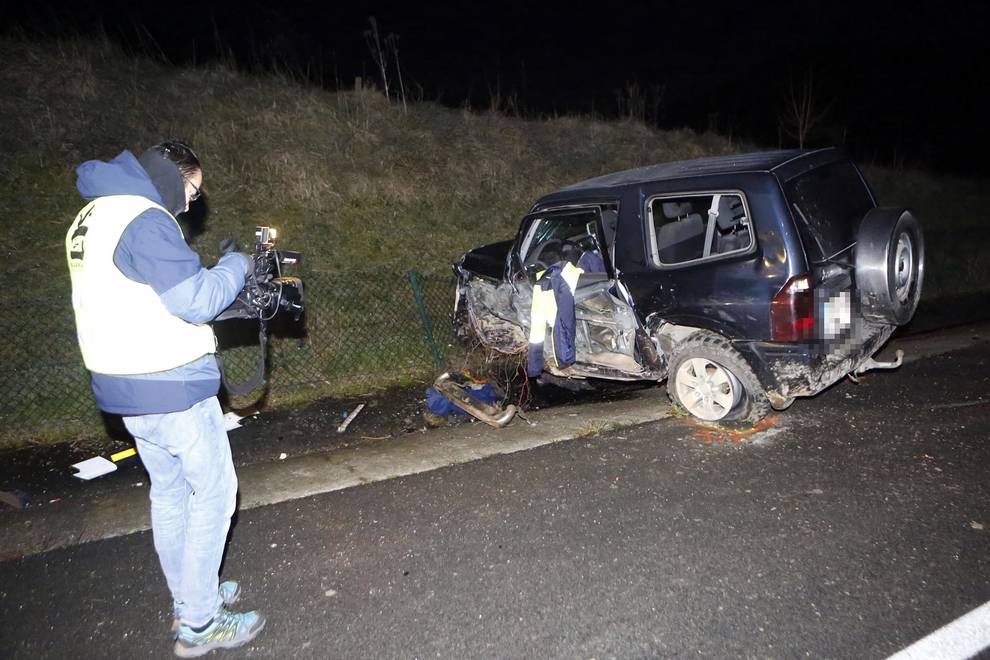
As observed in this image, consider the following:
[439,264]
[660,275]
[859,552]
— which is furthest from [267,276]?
[439,264]

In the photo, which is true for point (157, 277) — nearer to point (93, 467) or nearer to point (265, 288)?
point (265, 288)

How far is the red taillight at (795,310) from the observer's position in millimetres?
4133

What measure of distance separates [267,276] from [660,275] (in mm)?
2894

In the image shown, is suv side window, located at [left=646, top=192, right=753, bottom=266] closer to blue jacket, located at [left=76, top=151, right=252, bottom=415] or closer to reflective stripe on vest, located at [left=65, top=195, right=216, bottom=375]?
blue jacket, located at [left=76, top=151, right=252, bottom=415]

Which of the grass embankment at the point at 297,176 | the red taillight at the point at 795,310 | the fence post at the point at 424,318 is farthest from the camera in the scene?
the fence post at the point at 424,318

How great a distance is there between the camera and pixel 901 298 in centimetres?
454

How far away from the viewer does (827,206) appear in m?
4.45

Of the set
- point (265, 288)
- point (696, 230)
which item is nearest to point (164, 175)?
point (265, 288)

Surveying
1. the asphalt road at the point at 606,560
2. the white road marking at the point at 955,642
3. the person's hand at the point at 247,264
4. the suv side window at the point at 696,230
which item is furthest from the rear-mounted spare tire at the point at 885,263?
the person's hand at the point at 247,264

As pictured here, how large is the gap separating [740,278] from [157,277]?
3507 mm

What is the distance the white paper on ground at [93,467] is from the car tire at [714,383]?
14.1 feet

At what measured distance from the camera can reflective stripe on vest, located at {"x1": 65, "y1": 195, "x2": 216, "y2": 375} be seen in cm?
238

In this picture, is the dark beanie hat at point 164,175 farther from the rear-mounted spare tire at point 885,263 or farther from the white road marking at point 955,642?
the rear-mounted spare tire at point 885,263

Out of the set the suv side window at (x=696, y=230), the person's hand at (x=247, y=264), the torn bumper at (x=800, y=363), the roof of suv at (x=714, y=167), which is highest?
the roof of suv at (x=714, y=167)
